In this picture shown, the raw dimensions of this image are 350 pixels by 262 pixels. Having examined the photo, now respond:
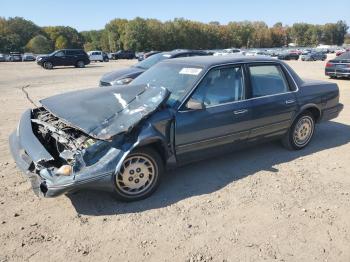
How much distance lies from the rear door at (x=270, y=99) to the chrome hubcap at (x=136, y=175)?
1.74 metres

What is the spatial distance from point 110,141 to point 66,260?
1276 millimetres

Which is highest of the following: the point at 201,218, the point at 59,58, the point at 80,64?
the point at 59,58

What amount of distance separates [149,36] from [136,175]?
83260mm

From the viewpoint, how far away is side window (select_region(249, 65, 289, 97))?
5.03m

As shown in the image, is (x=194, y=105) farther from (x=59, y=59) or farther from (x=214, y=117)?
(x=59, y=59)

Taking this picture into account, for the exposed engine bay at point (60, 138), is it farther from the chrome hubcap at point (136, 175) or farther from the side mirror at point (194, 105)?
the side mirror at point (194, 105)

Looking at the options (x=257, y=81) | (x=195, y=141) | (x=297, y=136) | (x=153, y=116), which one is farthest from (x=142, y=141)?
(x=297, y=136)

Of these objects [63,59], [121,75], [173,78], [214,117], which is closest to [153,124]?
[214,117]

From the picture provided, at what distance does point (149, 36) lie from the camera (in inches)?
3295

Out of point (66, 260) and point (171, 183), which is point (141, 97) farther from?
point (66, 260)

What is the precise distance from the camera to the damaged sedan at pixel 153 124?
3.68m

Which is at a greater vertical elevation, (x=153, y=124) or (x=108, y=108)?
(x=108, y=108)

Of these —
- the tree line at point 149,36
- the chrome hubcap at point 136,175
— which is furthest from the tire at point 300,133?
the tree line at point 149,36

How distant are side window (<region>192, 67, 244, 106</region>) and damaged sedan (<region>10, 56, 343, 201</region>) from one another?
0.01 metres
